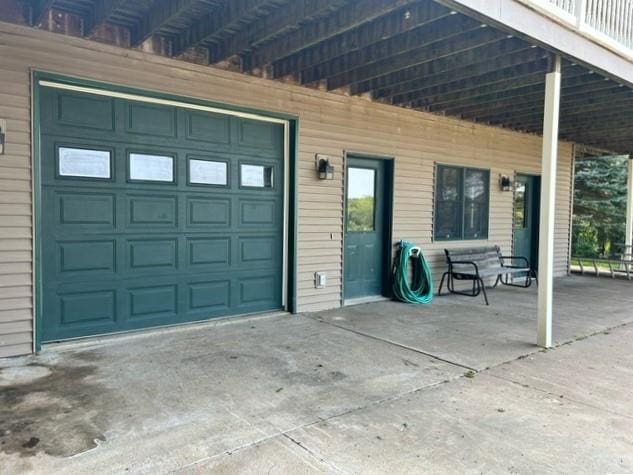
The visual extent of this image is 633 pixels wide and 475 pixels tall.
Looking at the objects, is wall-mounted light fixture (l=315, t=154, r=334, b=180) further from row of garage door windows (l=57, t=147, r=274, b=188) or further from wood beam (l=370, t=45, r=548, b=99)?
wood beam (l=370, t=45, r=548, b=99)

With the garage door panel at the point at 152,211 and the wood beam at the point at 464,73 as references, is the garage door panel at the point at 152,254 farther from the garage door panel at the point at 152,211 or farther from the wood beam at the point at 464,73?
the wood beam at the point at 464,73

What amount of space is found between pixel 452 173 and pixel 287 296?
3.59 metres

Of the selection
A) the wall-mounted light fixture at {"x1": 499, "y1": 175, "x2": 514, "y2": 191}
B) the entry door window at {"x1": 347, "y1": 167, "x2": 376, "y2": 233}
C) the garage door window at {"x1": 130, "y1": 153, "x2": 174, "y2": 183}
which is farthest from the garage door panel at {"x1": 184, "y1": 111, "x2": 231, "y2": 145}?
the wall-mounted light fixture at {"x1": 499, "y1": 175, "x2": 514, "y2": 191}

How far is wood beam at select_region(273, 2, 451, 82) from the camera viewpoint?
361cm

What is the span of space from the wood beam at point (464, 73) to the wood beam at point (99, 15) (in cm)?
303

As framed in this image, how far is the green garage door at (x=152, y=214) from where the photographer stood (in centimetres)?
397

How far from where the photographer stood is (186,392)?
121 inches

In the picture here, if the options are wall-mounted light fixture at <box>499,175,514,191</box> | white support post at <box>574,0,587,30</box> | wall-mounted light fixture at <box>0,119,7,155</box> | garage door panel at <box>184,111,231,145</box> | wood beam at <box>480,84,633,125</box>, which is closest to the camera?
wall-mounted light fixture at <box>0,119,7,155</box>

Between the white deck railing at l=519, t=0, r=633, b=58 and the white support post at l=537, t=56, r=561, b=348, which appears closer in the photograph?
the white deck railing at l=519, t=0, r=633, b=58

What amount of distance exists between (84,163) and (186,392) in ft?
7.61

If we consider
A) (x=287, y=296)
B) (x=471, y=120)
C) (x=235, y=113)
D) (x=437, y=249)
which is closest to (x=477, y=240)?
(x=437, y=249)

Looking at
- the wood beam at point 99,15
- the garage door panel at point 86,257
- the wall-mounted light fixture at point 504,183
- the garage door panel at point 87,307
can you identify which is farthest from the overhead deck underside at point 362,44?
the garage door panel at point 87,307

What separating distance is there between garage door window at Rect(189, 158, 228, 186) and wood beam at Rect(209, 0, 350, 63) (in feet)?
→ 3.41

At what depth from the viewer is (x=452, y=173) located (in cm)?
727
